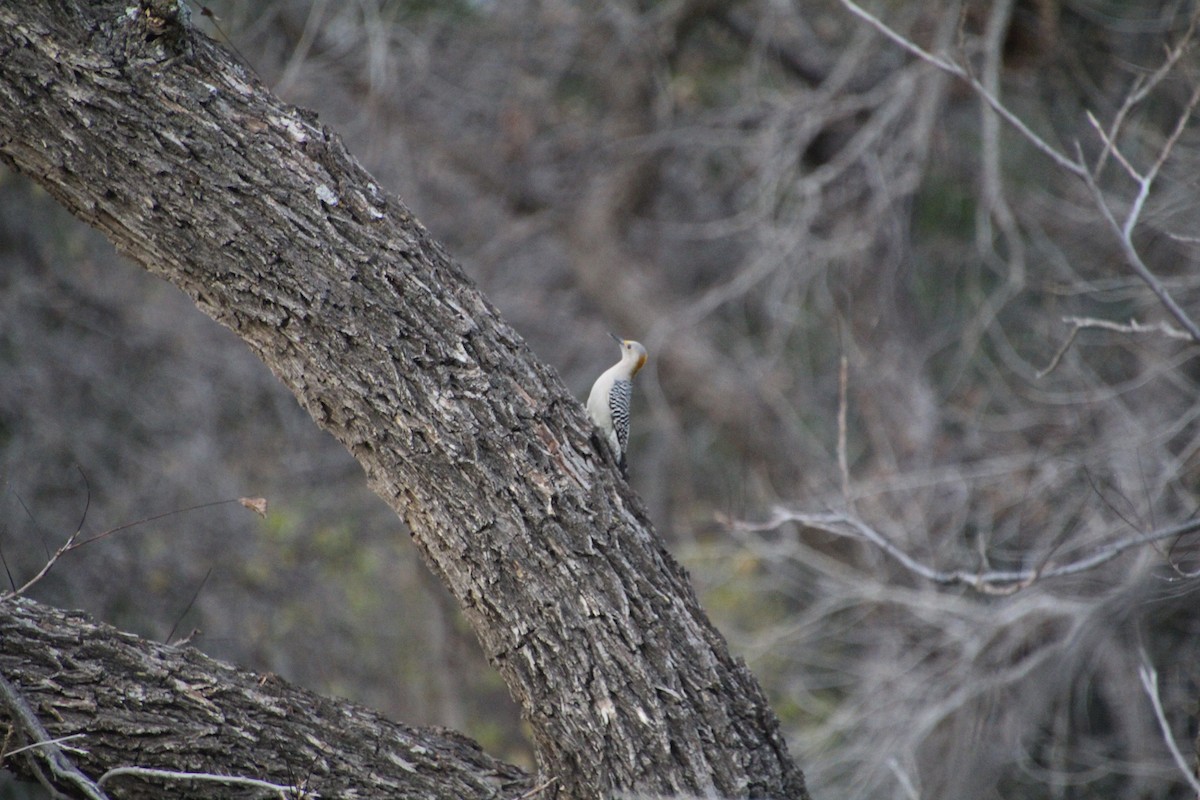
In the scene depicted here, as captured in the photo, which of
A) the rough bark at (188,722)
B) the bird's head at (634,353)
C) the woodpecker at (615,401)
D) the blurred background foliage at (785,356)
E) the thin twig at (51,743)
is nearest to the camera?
the thin twig at (51,743)

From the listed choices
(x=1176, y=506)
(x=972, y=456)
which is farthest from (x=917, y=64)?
(x=1176, y=506)

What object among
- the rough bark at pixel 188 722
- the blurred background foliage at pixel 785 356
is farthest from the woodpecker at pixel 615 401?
the rough bark at pixel 188 722

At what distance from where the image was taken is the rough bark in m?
2.34

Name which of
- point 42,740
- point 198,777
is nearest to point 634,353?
point 198,777

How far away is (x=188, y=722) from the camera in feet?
7.89

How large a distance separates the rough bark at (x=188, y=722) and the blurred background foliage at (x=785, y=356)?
257cm

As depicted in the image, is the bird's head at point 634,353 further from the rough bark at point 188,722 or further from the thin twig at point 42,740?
the thin twig at point 42,740

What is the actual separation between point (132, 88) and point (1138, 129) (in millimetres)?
4850

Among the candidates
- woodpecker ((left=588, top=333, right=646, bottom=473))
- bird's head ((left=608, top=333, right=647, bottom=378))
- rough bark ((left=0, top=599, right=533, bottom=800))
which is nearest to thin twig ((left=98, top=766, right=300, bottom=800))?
rough bark ((left=0, top=599, right=533, bottom=800))

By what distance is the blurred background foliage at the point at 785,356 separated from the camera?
511cm

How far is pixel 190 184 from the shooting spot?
2352mm

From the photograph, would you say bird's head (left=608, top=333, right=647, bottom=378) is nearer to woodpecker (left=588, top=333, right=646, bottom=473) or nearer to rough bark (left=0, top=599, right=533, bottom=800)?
woodpecker (left=588, top=333, right=646, bottom=473)

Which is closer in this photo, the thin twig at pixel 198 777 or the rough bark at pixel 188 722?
the thin twig at pixel 198 777

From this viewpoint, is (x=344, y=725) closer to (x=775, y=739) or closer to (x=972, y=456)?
(x=775, y=739)
